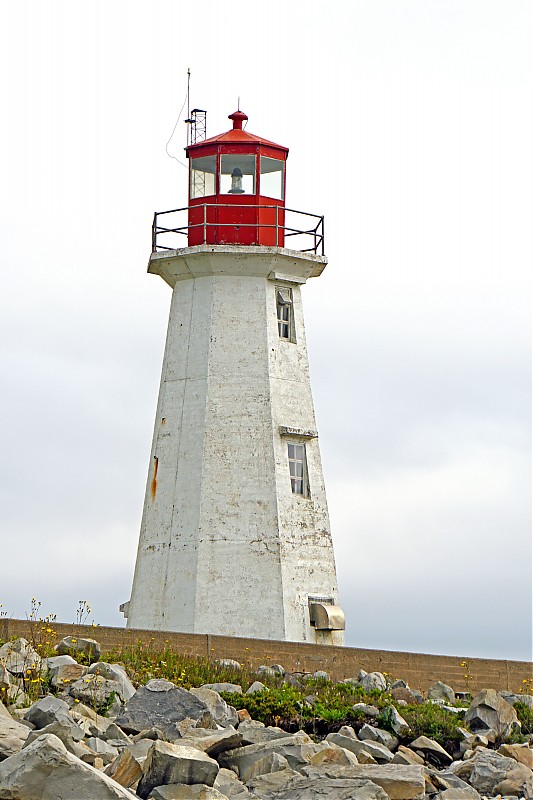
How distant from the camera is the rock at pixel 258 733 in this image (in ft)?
45.2

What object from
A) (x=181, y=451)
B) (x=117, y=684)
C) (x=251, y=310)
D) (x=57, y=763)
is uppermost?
(x=251, y=310)

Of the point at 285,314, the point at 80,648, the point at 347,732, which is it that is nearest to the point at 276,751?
the point at 347,732

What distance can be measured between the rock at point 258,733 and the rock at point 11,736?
2304mm

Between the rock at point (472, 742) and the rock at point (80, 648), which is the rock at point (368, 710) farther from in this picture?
the rock at point (80, 648)

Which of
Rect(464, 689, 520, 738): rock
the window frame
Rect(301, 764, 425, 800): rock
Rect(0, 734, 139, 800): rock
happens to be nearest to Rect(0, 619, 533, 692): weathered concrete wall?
Rect(464, 689, 520, 738): rock

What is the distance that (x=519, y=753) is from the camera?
15.4 metres

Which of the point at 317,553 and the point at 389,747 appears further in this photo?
the point at 317,553

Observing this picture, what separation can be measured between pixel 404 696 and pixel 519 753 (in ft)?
8.58

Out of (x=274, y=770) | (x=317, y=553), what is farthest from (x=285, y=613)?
(x=274, y=770)

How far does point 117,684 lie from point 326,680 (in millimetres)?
4100

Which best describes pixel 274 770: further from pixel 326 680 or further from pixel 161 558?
pixel 161 558

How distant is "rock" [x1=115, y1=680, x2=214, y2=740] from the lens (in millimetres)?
13773

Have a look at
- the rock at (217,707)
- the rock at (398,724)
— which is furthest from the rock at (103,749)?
the rock at (398,724)

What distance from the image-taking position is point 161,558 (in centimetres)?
2297
